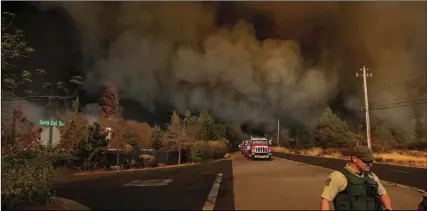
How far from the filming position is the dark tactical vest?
3.31m

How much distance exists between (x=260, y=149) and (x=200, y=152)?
6.18 m

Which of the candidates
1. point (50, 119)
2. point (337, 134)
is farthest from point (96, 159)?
point (337, 134)

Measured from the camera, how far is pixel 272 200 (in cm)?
917

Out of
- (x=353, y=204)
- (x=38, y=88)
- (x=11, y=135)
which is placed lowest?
(x=353, y=204)

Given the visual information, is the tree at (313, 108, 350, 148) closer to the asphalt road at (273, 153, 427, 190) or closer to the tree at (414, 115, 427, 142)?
the tree at (414, 115, 427, 142)

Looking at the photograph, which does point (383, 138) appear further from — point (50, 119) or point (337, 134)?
point (50, 119)

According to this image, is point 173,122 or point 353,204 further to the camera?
point 173,122

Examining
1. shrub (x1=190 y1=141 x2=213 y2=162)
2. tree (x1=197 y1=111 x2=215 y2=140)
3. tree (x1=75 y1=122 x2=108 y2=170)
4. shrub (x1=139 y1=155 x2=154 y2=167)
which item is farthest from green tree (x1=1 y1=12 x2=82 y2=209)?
tree (x1=197 y1=111 x2=215 y2=140)

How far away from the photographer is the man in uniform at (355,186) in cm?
332

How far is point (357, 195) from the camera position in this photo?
3.31 meters

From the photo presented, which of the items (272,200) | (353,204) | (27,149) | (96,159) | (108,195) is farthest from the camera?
(96,159)

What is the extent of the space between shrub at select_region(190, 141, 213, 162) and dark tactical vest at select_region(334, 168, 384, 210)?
32253 mm

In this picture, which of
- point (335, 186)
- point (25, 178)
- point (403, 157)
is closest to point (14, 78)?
point (25, 178)

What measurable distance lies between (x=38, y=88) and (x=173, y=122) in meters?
31.8
